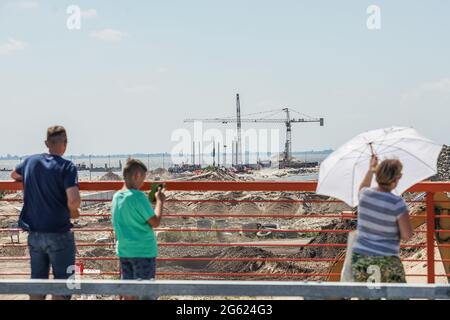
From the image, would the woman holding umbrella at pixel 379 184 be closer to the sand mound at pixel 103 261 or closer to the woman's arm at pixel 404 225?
the woman's arm at pixel 404 225

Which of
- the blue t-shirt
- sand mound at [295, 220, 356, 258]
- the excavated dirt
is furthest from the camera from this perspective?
the excavated dirt

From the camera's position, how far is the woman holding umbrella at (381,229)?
4.90 m

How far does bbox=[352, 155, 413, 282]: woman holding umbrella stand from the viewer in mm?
4902

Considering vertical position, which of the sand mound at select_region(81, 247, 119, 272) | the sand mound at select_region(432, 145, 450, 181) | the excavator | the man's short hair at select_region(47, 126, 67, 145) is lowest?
the sand mound at select_region(81, 247, 119, 272)

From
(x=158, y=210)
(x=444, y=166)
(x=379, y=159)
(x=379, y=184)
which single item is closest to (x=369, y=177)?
(x=379, y=159)

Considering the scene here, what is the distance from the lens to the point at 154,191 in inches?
224

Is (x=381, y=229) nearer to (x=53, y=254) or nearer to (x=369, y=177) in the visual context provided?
(x=369, y=177)

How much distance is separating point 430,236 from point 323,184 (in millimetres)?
2191

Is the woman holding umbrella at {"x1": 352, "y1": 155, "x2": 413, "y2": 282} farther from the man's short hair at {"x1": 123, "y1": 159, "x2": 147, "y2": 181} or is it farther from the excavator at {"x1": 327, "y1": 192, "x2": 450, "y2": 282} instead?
the excavator at {"x1": 327, "y1": 192, "x2": 450, "y2": 282}

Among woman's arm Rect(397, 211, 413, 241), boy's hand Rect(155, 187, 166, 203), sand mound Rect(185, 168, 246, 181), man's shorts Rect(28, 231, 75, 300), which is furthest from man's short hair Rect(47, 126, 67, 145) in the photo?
sand mound Rect(185, 168, 246, 181)

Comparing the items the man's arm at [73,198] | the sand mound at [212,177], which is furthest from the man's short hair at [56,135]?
the sand mound at [212,177]

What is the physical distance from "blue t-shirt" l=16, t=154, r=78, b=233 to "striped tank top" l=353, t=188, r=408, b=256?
2.24m
